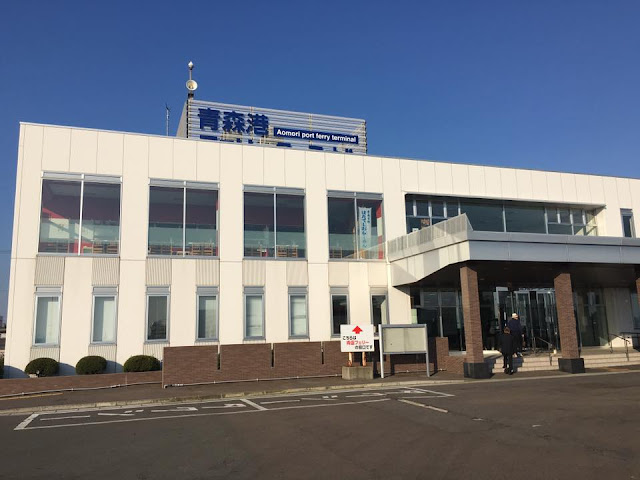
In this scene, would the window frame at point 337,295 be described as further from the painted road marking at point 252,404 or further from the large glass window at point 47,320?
the large glass window at point 47,320

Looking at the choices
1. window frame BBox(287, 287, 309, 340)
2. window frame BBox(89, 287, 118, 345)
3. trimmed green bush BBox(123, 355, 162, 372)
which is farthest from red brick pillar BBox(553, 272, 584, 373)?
window frame BBox(89, 287, 118, 345)

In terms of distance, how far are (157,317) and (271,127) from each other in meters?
10.7

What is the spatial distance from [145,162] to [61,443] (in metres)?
14.0

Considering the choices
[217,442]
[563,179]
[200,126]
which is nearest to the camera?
[217,442]

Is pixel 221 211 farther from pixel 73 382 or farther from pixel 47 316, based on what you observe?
pixel 73 382

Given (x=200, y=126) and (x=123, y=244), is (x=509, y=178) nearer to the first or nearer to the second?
(x=200, y=126)

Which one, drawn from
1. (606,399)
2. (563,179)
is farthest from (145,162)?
(563,179)

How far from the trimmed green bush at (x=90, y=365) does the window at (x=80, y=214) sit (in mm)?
3945

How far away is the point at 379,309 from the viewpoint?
2364 centimetres

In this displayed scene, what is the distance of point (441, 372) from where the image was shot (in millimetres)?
20594

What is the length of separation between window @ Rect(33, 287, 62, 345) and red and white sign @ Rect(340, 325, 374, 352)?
32.6 ft

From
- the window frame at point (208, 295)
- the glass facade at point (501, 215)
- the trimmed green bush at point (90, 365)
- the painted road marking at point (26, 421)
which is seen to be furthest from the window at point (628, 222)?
the painted road marking at point (26, 421)

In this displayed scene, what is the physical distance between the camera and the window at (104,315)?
19.7 metres

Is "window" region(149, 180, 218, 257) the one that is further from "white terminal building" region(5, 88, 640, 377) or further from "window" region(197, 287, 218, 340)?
"window" region(197, 287, 218, 340)
